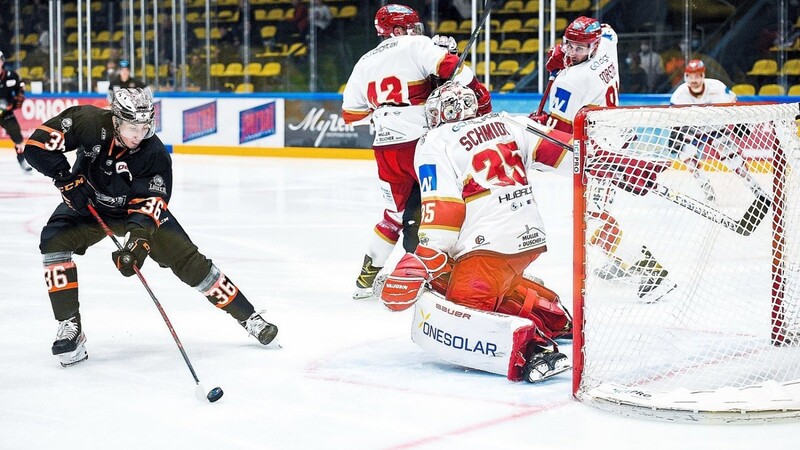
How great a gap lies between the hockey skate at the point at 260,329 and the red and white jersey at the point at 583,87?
Result: 161 cm

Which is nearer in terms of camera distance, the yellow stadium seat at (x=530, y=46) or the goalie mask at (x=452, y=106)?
the goalie mask at (x=452, y=106)

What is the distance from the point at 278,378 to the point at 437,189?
2.43 ft

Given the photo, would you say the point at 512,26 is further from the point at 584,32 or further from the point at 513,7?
the point at 584,32

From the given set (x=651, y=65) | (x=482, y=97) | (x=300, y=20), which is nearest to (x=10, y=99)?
(x=300, y=20)

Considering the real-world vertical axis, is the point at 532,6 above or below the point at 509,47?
above

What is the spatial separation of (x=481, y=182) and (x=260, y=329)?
0.95m

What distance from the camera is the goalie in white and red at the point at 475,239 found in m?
3.28

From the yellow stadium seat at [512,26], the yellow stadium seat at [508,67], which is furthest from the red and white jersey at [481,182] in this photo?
the yellow stadium seat at [512,26]

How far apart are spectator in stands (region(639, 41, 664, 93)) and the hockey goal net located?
6.87 meters

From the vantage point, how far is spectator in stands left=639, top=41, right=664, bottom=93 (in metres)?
11.0

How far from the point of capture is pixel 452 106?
347cm

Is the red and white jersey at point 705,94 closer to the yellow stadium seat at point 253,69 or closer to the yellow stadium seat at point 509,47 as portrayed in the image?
the yellow stadium seat at point 509,47

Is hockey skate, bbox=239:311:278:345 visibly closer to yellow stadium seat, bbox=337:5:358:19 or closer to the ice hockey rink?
the ice hockey rink

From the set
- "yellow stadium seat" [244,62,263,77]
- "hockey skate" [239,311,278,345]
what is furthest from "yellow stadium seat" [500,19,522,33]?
"hockey skate" [239,311,278,345]
